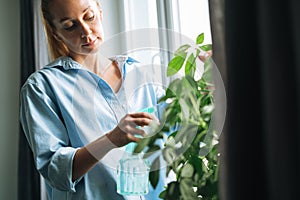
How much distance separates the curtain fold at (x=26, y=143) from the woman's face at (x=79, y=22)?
54.5 inches

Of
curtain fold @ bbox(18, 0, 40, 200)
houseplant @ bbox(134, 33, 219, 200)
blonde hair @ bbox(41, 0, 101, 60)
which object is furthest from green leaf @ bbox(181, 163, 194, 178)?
curtain fold @ bbox(18, 0, 40, 200)

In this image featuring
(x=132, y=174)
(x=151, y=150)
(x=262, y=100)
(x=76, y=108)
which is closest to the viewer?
(x=262, y=100)

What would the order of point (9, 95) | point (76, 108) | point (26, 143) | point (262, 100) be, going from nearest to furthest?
point (262, 100), point (76, 108), point (26, 143), point (9, 95)

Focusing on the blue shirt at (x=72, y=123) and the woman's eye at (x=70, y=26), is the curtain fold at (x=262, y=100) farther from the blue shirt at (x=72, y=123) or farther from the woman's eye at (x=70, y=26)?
the woman's eye at (x=70, y=26)

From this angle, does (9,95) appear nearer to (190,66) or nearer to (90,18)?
(90,18)

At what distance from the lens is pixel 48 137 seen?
123 cm

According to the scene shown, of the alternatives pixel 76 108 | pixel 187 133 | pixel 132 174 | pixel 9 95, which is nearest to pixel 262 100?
pixel 187 133

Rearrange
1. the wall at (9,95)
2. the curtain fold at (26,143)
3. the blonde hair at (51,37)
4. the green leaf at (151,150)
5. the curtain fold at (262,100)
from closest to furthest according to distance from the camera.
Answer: the curtain fold at (262,100) < the green leaf at (151,150) < the blonde hair at (51,37) < the curtain fold at (26,143) < the wall at (9,95)

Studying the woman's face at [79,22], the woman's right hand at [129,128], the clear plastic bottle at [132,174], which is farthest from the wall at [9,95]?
the woman's right hand at [129,128]

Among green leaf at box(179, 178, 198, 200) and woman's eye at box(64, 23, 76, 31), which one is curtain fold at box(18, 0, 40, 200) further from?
green leaf at box(179, 178, 198, 200)

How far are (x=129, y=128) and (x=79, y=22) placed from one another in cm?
39

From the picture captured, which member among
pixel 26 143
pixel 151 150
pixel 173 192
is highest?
pixel 151 150

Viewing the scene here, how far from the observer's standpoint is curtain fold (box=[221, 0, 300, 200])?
820 millimetres

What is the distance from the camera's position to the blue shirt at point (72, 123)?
3.95ft
